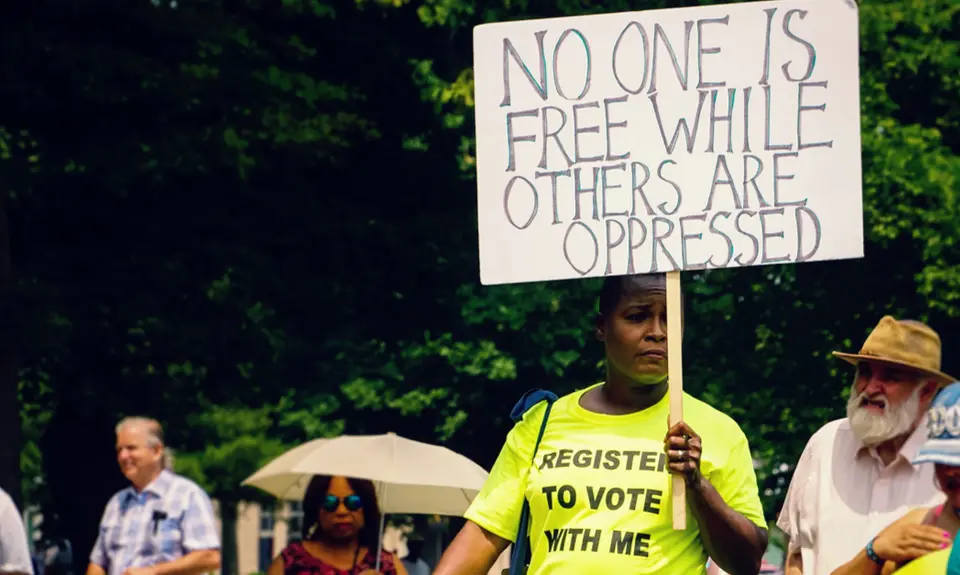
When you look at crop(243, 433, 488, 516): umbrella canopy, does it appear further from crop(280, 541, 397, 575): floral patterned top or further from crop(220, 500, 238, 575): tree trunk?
crop(220, 500, 238, 575): tree trunk

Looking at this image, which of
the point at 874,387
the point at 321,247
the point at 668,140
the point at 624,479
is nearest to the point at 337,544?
the point at 874,387

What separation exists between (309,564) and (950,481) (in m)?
6.34

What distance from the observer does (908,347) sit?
266 inches

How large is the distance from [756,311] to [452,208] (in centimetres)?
421

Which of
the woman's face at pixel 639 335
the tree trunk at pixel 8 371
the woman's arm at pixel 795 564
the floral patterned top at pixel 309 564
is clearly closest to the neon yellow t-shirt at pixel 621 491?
the woman's face at pixel 639 335

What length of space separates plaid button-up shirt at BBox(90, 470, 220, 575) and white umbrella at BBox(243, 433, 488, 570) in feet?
13.8

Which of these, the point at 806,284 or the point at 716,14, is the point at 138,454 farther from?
the point at 806,284

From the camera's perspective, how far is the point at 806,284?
2600cm

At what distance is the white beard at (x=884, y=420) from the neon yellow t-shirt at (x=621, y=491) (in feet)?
4.13

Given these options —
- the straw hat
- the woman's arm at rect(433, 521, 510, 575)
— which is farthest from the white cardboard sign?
the straw hat

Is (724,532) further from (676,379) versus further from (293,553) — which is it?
(293,553)

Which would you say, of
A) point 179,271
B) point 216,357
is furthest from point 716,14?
point 216,357

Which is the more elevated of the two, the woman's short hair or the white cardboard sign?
the white cardboard sign

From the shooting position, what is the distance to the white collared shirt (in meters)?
6.64
